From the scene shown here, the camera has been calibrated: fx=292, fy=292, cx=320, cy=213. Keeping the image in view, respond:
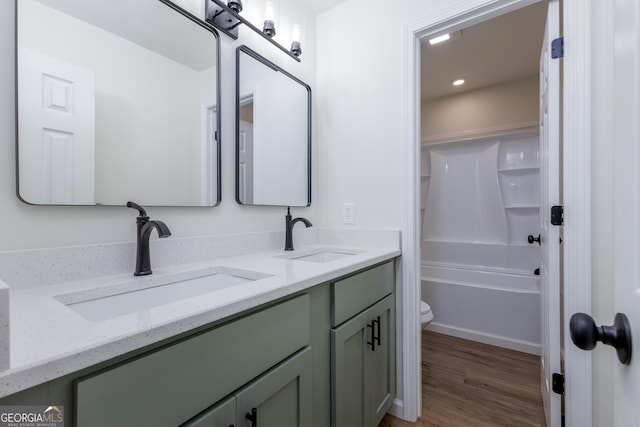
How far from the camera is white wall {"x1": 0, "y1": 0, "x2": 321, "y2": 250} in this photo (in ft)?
2.66

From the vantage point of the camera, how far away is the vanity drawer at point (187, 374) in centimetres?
49

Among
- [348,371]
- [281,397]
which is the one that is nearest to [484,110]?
[348,371]

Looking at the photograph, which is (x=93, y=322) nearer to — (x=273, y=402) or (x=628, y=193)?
(x=273, y=402)

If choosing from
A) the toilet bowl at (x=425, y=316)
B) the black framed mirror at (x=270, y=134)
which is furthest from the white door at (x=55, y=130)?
the toilet bowl at (x=425, y=316)

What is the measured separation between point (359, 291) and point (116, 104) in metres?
1.15

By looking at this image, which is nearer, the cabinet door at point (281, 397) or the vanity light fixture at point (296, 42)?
the cabinet door at point (281, 397)

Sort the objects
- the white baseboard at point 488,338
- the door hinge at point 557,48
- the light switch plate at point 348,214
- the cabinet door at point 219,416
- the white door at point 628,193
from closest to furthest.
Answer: the white door at point 628,193, the cabinet door at point 219,416, the door hinge at point 557,48, the light switch plate at point 348,214, the white baseboard at point 488,338

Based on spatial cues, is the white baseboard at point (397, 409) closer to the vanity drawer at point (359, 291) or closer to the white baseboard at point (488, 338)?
the vanity drawer at point (359, 291)

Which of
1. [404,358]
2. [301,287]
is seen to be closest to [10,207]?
[301,287]

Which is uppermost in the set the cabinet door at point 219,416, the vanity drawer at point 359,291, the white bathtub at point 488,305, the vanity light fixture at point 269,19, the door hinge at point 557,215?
the vanity light fixture at point 269,19

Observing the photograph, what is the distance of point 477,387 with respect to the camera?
70.7 inches

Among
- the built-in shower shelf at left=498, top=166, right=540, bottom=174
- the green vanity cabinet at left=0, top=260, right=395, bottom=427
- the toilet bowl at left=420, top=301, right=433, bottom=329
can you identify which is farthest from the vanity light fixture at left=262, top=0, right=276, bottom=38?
the built-in shower shelf at left=498, top=166, right=540, bottom=174

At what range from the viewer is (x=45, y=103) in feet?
2.85

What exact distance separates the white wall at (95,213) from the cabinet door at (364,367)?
0.71m
